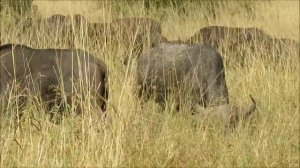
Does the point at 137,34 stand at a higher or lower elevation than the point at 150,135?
higher

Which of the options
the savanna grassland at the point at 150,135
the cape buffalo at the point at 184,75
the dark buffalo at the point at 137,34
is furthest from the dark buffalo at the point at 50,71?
the dark buffalo at the point at 137,34

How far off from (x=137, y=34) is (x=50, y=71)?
2025mm

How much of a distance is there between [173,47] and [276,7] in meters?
6.16

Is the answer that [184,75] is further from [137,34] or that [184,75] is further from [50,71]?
[137,34]

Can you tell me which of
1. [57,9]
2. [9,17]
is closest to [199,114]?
[9,17]

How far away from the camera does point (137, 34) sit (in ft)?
21.7

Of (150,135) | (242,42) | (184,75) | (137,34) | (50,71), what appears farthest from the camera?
(242,42)

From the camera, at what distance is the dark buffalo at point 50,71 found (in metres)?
4.54

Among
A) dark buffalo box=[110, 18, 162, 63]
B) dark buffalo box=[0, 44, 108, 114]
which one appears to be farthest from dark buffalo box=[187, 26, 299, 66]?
dark buffalo box=[0, 44, 108, 114]

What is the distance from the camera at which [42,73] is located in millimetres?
4684

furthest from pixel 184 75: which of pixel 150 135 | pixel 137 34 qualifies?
pixel 150 135

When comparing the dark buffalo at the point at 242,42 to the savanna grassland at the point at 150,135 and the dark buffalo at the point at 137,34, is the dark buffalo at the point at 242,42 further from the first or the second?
the savanna grassland at the point at 150,135

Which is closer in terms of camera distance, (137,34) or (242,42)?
(137,34)

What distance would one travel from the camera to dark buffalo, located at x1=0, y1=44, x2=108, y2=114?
4.54 meters
